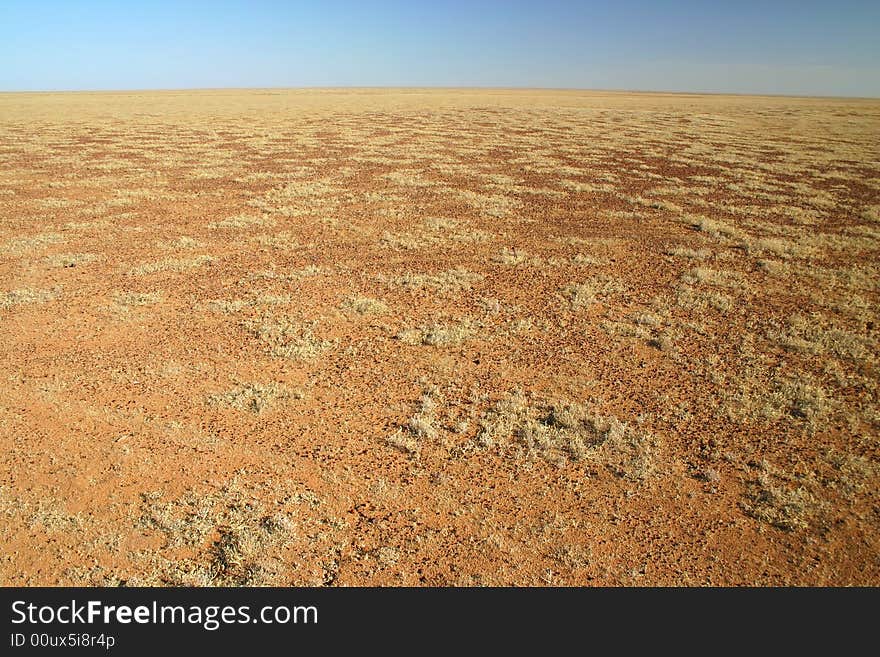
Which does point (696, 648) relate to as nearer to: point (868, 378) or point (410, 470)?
point (410, 470)

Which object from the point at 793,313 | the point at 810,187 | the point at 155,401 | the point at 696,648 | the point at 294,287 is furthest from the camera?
the point at 810,187

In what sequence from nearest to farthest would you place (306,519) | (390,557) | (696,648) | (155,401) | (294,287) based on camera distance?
(696,648)
(390,557)
(306,519)
(155,401)
(294,287)

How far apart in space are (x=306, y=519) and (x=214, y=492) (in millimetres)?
851

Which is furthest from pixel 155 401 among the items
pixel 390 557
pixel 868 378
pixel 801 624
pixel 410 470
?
pixel 868 378

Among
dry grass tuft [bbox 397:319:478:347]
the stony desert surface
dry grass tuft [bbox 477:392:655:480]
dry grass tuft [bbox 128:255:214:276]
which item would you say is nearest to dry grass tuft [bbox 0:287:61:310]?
the stony desert surface

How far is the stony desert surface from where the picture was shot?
379cm

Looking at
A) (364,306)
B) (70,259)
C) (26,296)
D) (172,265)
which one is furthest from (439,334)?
(70,259)

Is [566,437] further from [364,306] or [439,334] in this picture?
[364,306]

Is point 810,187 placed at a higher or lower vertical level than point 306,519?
higher

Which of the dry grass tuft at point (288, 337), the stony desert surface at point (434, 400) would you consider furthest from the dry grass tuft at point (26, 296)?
the dry grass tuft at point (288, 337)

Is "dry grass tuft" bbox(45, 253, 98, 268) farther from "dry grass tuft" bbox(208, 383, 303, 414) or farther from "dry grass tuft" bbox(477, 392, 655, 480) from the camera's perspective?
"dry grass tuft" bbox(477, 392, 655, 480)

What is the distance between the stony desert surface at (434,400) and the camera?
12.4ft

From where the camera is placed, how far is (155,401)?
5438 mm

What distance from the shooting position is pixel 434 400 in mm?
5586
